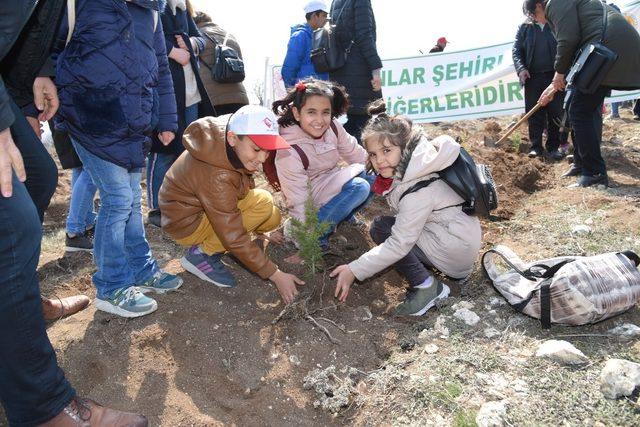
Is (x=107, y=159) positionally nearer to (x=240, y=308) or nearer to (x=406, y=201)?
(x=240, y=308)

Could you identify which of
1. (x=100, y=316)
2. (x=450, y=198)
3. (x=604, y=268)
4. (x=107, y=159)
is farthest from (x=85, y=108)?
(x=604, y=268)

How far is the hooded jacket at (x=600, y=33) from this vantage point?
4.64 metres

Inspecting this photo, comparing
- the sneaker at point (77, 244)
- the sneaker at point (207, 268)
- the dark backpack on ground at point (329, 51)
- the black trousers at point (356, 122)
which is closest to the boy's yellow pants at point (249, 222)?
the sneaker at point (207, 268)

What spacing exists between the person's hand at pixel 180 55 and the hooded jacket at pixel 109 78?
1.06 metres

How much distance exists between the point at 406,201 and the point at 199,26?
298 centimetres

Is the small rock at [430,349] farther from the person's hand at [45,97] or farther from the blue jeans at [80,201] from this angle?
the blue jeans at [80,201]

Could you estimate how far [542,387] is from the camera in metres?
2.18

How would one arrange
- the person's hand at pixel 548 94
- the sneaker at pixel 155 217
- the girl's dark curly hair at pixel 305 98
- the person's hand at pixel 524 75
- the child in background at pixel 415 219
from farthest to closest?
the person's hand at pixel 524 75 < the person's hand at pixel 548 94 < the sneaker at pixel 155 217 < the girl's dark curly hair at pixel 305 98 < the child in background at pixel 415 219

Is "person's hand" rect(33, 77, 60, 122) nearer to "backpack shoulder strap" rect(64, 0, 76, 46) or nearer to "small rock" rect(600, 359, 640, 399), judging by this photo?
"backpack shoulder strap" rect(64, 0, 76, 46)

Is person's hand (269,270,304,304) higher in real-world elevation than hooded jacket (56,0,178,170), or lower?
lower

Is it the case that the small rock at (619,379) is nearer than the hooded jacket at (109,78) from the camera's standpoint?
Yes

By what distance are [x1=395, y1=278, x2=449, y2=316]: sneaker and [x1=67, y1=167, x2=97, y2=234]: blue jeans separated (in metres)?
2.61

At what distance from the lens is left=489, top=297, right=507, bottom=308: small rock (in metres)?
2.97

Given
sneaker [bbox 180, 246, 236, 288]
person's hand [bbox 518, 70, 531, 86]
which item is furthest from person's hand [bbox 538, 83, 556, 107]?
sneaker [bbox 180, 246, 236, 288]
